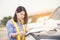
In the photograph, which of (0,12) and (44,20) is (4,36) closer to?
(0,12)

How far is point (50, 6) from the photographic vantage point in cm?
247

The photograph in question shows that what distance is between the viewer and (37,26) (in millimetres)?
2414

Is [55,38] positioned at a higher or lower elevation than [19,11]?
lower

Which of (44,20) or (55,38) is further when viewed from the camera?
(44,20)

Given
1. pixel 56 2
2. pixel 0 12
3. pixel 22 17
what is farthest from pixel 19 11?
pixel 56 2

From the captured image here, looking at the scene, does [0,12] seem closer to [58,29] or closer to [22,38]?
[22,38]

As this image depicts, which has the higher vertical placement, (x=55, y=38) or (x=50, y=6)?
(x=50, y=6)

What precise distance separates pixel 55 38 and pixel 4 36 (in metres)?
0.55

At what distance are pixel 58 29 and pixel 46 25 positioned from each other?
0.14 m

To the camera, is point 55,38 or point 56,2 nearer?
point 55,38

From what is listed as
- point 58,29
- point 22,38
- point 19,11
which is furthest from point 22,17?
point 58,29

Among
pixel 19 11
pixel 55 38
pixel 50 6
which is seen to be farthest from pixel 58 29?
pixel 19 11

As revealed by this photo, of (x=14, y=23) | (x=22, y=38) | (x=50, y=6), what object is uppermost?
(x=50, y=6)

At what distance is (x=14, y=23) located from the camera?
93.2 inches
